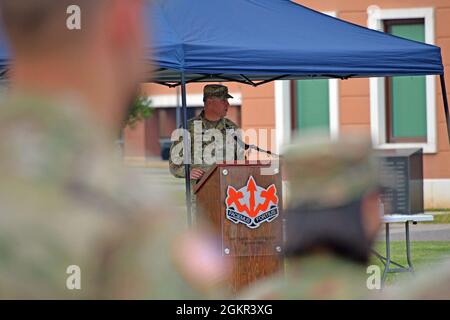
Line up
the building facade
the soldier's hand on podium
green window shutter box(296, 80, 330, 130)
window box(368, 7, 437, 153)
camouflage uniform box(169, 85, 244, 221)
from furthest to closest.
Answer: green window shutter box(296, 80, 330, 130) < window box(368, 7, 437, 153) < the building facade < camouflage uniform box(169, 85, 244, 221) < the soldier's hand on podium

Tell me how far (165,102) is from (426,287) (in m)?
32.5

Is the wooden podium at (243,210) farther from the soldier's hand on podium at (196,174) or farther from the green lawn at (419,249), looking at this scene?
the green lawn at (419,249)

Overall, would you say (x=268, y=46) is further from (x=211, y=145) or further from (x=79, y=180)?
(x=79, y=180)

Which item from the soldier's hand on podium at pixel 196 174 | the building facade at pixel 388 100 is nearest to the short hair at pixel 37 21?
the soldier's hand on podium at pixel 196 174

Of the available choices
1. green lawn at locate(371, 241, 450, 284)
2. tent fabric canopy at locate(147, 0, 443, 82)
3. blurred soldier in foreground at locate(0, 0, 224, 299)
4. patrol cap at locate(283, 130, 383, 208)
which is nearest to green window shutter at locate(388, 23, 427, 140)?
green lawn at locate(371, 241, 450, 284)

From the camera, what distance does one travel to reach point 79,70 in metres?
0.89

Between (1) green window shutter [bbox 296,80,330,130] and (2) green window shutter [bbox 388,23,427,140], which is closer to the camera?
(2) green window shutter [bbox 388,23,427,140]

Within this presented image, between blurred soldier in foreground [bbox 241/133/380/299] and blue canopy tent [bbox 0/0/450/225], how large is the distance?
18.2ft

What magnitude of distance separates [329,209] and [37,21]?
0.31 m

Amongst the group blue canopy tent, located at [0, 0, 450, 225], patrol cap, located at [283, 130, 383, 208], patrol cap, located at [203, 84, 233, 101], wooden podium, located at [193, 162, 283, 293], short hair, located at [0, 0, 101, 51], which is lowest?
wooden podium, located at [193, 162, 283, 293]

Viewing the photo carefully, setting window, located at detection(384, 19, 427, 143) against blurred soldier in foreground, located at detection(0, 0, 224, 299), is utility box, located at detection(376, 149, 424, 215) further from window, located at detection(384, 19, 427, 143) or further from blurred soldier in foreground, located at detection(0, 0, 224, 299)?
blurred soldier in foreground, located at detection(0, 0, 224, 299)

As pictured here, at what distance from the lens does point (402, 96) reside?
16141 mm

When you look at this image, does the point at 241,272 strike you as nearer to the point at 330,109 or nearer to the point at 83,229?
the point at 83,229

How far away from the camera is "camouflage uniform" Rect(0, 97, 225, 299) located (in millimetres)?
790
